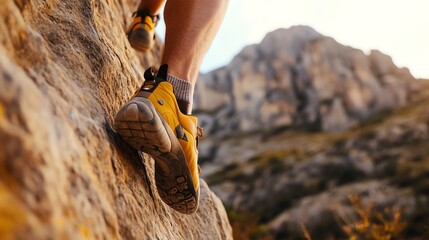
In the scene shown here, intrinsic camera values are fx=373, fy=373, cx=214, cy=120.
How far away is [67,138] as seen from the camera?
1043 millimetres

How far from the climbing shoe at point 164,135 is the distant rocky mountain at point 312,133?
20.7ft

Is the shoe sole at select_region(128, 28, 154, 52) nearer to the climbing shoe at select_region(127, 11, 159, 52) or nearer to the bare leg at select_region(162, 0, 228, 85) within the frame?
the climbing shoe at select_region(127, 11, 159, 52)

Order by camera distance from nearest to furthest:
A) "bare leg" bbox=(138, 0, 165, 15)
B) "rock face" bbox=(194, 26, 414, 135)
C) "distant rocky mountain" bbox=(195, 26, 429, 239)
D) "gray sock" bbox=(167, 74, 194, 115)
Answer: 1. "gray sock" bbox=(167, 74, 194, 115)
2. "bare leg" bbox=(138, 0, 165, 15)
3. "distant rocky mountain" bbox=(195, 26, 429, 239)
4. "rock face" bbox=(194, 26, 414, 135)

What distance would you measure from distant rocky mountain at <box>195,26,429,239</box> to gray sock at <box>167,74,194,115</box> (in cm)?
629

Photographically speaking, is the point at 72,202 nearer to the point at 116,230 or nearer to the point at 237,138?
the point at 116,230

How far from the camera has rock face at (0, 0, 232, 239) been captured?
28.8 inches

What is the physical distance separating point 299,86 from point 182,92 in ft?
→ 190

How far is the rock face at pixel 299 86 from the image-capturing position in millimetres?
50000

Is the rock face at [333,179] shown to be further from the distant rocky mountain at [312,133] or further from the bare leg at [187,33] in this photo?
the bare leg at [187,33]

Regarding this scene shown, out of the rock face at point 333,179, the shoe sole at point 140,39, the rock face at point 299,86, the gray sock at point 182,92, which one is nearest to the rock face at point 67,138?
the gray sock at point 182,92

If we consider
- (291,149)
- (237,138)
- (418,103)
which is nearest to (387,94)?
(418,103)

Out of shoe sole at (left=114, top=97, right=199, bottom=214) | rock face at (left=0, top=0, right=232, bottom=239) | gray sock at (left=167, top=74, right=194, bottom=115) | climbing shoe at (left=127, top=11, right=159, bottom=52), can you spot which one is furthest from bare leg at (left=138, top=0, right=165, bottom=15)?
shoe sole at (left=114, top=97, right=199, bottom=214)

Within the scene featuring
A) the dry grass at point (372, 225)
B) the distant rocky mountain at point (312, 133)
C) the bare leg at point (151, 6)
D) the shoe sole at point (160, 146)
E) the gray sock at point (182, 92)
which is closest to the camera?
the shoe sole at point (160, 146)

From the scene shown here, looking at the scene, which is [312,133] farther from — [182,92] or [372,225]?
[182,92]
